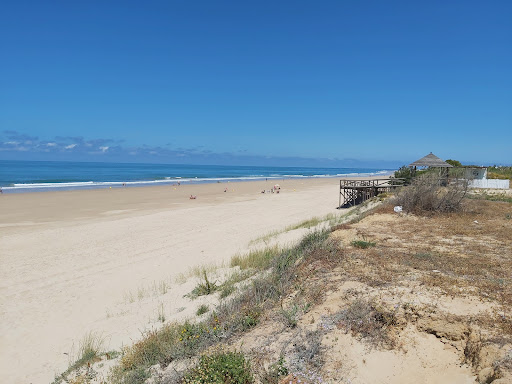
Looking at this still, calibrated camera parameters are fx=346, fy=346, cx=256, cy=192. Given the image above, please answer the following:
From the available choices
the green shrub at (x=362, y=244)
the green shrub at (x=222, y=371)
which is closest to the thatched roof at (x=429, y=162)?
the green shrub at (x=362, y=244)

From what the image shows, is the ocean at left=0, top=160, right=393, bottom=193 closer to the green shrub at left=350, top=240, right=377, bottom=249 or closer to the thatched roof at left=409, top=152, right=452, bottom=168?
the thatched roof at left=409, top=152, right=452, bottom=168

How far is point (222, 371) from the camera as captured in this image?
3615 mm

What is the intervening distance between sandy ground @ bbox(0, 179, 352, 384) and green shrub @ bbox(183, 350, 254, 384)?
2403 mm

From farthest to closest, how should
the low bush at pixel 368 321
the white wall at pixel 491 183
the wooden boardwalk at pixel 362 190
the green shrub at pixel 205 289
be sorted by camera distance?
the wooden boardwalk at pixel 362 190, the white wall at pixel 491 183, the green shrub at pixel 205 289, the low bush at pixel 368 321

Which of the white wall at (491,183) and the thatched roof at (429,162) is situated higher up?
the thatched roof at (429,162)

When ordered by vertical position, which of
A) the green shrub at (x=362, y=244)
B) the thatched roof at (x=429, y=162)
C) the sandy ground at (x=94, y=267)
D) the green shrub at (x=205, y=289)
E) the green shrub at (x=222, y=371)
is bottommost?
the sandy ground at (x=94, y=267)

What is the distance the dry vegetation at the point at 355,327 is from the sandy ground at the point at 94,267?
1805mm

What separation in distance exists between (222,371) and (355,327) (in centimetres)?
170

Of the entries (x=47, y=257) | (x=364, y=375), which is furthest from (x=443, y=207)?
(x=47, y=257)

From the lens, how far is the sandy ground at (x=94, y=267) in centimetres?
627

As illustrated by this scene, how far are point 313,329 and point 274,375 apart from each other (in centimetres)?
93

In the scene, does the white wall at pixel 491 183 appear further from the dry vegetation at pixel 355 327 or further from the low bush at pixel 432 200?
the dry vegetation at pixel 355 327

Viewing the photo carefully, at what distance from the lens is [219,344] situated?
4.23 metres

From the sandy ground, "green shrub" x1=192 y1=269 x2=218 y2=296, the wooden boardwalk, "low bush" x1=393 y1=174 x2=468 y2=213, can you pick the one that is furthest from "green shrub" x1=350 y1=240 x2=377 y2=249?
the wooden boardwalk
